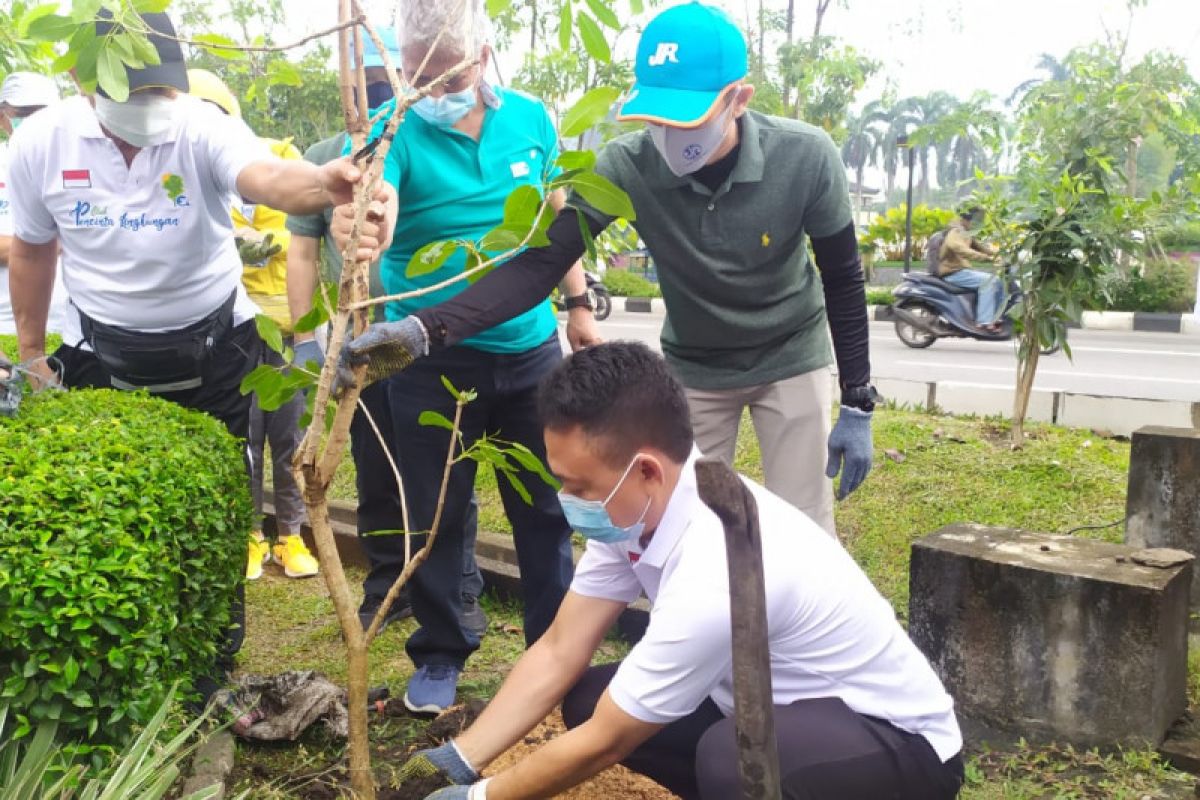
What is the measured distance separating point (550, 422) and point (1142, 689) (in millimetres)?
1790

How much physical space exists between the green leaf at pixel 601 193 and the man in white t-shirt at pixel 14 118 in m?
2.89

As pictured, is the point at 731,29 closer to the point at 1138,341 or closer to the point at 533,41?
the point at 533,41

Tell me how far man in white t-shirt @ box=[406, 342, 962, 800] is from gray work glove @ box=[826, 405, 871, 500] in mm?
990

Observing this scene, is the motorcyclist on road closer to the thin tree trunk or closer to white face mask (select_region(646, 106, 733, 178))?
the thin tree trunk

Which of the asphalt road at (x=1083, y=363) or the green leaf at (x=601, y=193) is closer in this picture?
the green leaf at (x=601, y=193)

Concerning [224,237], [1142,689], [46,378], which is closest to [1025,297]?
[1142,689]

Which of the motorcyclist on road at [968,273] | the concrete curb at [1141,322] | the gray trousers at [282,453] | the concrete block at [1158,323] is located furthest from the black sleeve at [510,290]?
the concrete block at [1158,323]

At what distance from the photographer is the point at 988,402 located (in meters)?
6.38

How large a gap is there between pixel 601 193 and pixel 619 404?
363 mm

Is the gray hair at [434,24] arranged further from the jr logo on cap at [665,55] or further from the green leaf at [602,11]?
the green leaf at [602,11]

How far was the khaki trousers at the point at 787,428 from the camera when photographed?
306cm

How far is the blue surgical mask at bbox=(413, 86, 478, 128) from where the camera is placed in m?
2.81

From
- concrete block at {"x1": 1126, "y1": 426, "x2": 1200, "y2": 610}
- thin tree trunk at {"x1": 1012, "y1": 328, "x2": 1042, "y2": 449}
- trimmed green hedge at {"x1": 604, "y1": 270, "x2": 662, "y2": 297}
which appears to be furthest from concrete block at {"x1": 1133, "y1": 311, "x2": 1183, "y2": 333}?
concrete block at {"x1": 1126, "y1": 426, "x2": 1200, "y2": 610}

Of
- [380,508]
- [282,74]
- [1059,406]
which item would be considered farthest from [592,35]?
[1059,406]
